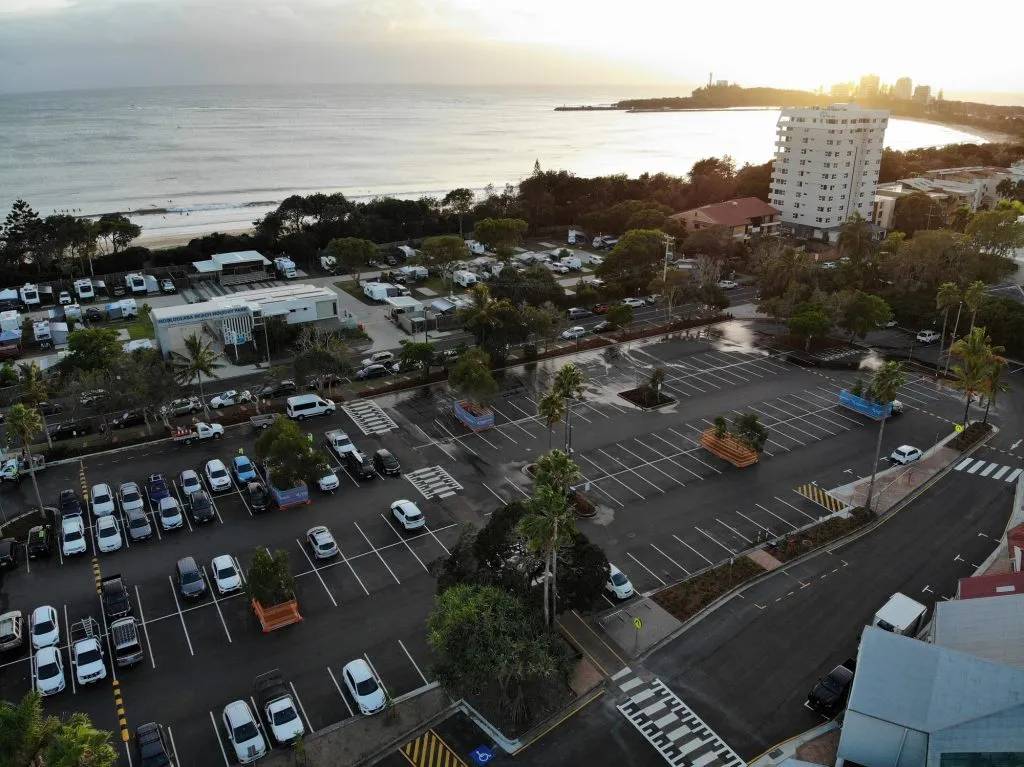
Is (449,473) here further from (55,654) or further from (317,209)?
(317,209)

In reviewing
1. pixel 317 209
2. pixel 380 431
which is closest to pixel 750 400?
pixel 380 431

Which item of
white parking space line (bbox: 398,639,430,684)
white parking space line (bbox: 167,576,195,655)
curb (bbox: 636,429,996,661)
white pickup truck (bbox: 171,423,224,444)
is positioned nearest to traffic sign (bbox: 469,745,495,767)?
white parking space line (bbox: 398,639,430,684)

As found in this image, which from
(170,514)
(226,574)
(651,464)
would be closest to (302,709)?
(226,574)

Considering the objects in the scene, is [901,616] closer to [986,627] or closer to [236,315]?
[986,627]

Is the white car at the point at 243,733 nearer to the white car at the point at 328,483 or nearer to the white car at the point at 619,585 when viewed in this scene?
the white car at the point at 619,585

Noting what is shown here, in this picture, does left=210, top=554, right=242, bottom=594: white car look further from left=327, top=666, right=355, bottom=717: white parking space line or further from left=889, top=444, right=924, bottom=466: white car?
left=889, top=444, right=924, bottom=466: white car

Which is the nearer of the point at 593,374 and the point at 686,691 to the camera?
the point at 686,691
